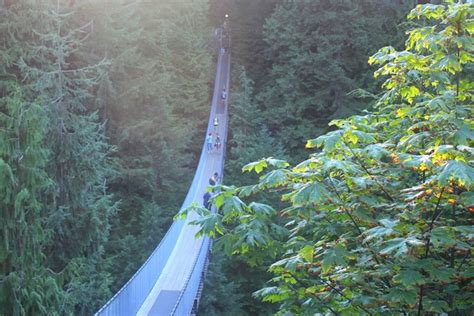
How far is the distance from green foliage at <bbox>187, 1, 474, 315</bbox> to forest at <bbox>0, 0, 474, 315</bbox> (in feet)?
0.04

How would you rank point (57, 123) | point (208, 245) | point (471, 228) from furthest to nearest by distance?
1. point (208, 245)
2. point (57, 123)
3. point (471, 228)

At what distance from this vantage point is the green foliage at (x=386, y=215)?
7.73 feet

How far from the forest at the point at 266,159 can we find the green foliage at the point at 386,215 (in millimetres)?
13

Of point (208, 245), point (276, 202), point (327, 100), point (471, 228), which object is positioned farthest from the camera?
point (327, 100)

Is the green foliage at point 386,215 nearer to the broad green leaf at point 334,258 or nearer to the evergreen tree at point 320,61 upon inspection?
the broad green leaf at point 334,258

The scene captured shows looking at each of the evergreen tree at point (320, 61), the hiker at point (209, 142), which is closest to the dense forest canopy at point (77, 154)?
the hiker at point (209, 142)

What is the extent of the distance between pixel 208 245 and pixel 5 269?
5.09 metres

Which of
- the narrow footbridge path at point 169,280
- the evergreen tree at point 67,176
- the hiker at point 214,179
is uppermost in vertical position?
the evergreen tree at point 67,176

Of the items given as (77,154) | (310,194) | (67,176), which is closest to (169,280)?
(67,176)

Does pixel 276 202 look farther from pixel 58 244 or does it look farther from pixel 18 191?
pixel 18 191

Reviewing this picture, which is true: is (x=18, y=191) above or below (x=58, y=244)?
above

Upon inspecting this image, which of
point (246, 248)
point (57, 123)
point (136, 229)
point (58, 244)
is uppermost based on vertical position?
point (57, 123)

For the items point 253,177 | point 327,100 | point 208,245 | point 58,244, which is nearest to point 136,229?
point 253,177

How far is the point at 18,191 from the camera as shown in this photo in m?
5.66
